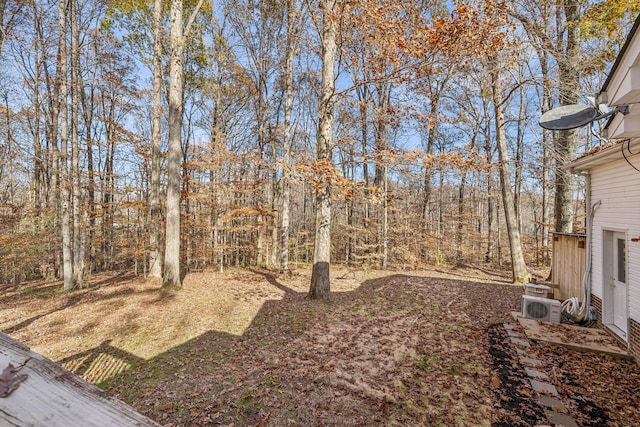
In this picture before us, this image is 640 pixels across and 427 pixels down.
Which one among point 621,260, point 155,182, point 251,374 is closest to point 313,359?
point 251,374

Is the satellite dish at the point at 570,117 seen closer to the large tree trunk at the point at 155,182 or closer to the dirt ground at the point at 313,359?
the dirt ground at the point at 313,359

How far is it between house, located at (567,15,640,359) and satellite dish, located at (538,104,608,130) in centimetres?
41

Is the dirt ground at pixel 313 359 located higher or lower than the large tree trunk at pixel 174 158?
lower

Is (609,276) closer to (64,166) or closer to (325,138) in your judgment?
(325,138)

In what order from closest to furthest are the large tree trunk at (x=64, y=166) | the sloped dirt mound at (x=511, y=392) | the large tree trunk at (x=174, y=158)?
the sloped dirt mound at (x=511, y=392) → the large tree trunk at (x=174, y=158) → the large tree trunk at (x=64, y=166)

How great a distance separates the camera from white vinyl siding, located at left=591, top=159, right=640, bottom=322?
4781mm

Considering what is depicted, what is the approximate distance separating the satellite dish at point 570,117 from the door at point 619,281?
3.57 meters

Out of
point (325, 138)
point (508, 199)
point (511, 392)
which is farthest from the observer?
point (508, 199)

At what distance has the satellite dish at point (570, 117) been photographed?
3130 mm

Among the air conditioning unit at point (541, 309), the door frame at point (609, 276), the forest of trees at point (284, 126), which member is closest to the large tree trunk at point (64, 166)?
the forest of trees at point (284, 126)

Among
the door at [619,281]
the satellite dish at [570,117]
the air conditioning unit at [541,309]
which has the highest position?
the satellite dish at [570,117]

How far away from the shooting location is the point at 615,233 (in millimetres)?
5605

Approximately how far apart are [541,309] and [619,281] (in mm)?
1491

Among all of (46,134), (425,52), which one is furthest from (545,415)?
(46,134)
